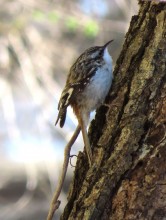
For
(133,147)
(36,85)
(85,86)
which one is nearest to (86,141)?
(133,147)

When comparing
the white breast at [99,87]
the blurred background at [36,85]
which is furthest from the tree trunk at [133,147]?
the blurred background at [36,85]

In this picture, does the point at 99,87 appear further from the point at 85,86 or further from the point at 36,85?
the point at 36,85

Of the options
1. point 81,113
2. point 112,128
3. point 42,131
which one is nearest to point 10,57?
point 42,131

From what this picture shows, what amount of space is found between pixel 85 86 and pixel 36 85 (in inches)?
150

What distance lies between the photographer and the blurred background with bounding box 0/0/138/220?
244 inches

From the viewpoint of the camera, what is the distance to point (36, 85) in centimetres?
625

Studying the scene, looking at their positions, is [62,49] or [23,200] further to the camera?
[62,49]

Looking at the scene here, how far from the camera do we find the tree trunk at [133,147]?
1.85 meters

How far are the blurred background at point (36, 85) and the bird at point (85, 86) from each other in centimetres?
317

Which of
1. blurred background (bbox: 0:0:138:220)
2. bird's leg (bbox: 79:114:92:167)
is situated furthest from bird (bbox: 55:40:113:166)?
blurred background (bbox: 0:0:138:220)

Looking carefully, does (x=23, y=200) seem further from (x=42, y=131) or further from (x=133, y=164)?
(x=133, y=164)

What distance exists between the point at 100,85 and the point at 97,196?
550mm

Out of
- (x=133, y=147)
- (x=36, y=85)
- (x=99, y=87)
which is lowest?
(x=133, y=147)

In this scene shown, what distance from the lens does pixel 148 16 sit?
2137 millimetres
